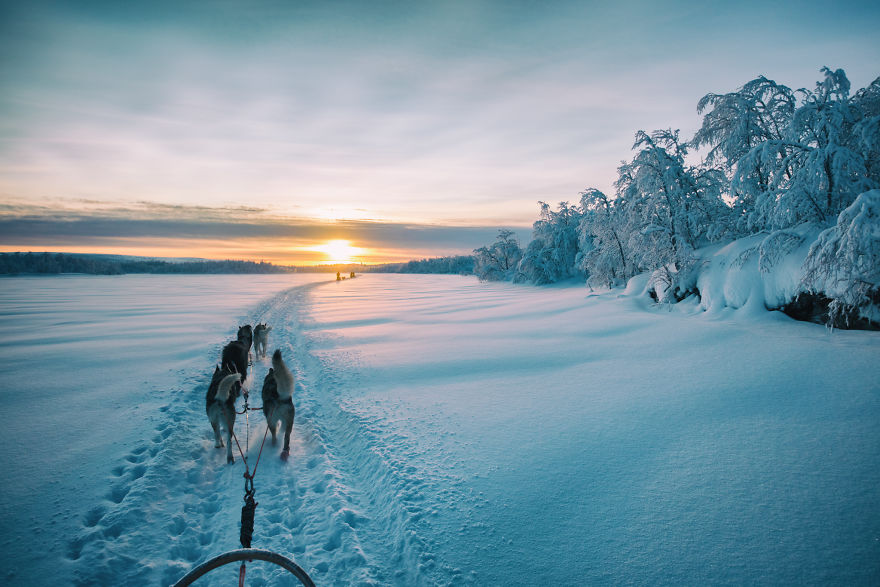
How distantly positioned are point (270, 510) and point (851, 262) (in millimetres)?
10594

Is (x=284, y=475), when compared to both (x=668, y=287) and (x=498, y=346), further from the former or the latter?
(x=668, y=287)

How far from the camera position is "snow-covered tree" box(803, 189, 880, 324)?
6312 millimetres

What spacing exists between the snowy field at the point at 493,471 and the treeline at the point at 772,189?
1958 millimetres

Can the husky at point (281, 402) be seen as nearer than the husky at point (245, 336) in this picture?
Yes

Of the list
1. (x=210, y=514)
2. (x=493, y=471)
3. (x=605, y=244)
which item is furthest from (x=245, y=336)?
(x=605, y=244)

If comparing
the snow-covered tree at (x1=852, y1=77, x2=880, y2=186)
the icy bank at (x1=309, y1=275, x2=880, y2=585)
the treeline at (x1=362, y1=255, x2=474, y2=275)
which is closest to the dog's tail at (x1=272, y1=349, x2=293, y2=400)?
the icy bank at (x1=309, y1=275, x2=880, y2=585)

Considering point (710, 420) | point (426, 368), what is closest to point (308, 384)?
point (426, 368)

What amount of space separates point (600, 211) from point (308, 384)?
24.9 meters

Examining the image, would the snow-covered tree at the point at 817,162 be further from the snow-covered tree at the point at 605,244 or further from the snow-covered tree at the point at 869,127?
the snow-covered tree at the point at 605,244

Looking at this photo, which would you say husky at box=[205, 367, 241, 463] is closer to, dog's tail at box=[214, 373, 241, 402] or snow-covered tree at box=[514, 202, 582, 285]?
dog's tail at box=[214, 373, 241, 402]

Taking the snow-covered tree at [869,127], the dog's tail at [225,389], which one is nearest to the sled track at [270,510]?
the dog's tail at [225,389]

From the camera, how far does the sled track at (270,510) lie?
2.83 meters

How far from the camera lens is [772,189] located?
10.6 m

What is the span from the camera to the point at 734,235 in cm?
1439
